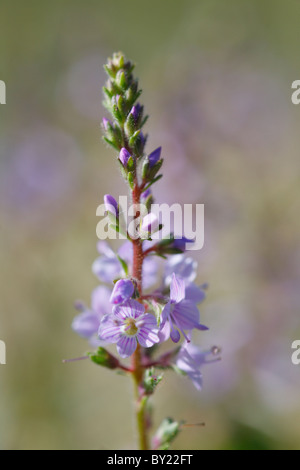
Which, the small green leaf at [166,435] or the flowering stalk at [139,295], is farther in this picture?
the small green leaf at [166,435]

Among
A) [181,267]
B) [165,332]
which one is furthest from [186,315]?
[181,267]

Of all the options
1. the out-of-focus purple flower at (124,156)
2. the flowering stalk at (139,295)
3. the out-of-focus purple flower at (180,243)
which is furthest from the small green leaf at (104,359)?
the out-of-focus purple flower at (124,156)

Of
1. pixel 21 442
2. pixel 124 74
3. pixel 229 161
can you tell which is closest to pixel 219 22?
pixel 229 161

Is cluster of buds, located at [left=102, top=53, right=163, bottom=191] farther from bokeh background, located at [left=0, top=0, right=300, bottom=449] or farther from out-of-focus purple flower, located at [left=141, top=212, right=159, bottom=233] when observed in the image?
bokeh background, located at [left=0, top=0, right=300, bottom=449]

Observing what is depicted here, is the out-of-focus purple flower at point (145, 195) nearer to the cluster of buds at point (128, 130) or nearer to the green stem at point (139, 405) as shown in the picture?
the cluster of buds at point (128, 130)

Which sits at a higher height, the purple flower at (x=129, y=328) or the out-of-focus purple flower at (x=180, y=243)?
the out-of-focus purple flower at (x=180, y=243)

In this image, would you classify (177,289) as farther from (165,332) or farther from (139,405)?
(139,405)
